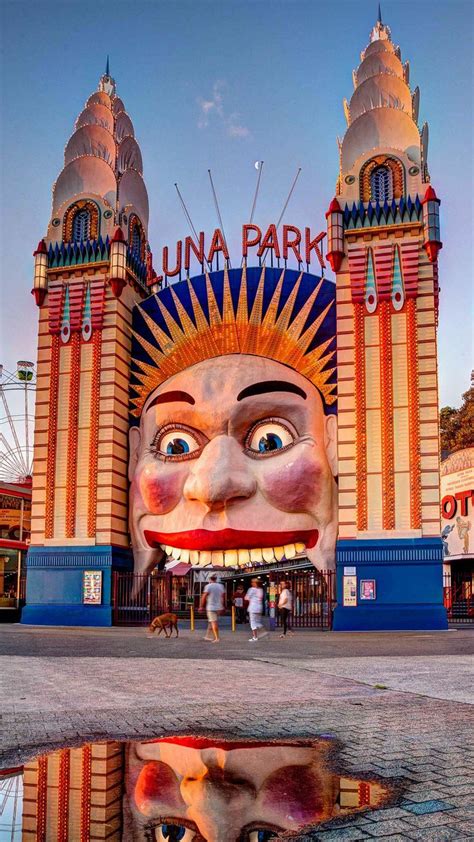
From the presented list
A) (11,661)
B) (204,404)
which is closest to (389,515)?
(204,404)

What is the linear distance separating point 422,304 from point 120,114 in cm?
1350

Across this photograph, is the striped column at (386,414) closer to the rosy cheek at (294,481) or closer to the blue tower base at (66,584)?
the rosy cheek at (294,481)

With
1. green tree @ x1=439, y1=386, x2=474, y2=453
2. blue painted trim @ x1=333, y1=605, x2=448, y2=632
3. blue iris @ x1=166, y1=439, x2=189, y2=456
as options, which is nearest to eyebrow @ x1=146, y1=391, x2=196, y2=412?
blue iris @ x1=166, y1=439, x2=189, y2=456

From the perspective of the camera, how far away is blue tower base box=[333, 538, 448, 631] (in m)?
22.0

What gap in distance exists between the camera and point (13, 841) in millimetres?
3490

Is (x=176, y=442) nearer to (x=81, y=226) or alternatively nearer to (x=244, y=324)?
(x=244, y=324)

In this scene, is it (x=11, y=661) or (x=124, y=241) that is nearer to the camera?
(x=11, y=661)

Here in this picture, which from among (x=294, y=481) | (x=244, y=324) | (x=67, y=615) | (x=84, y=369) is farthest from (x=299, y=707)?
(x=84, y=369)

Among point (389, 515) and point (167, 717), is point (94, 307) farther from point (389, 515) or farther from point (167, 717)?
point (167, 717)

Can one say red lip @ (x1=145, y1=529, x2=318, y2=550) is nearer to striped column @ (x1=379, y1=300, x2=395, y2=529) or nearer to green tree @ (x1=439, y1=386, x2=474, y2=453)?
striped column @ (x1=379, y1=300, x2=395, y2=529)

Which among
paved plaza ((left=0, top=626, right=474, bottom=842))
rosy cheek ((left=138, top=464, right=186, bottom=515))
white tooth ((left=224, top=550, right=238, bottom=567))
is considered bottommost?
paved plaza ((left=0, top=626, right=474, bottom=842))

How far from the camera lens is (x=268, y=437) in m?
23.4

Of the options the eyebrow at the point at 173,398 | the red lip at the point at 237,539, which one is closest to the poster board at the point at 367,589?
the red lip at the point at 237,539

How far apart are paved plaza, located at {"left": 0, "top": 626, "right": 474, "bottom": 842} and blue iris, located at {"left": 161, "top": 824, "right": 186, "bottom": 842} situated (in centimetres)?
59
